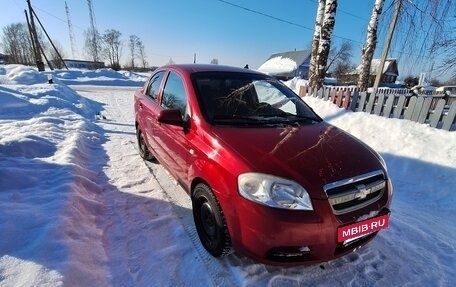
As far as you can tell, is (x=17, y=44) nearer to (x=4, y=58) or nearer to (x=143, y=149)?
(x=4, y=58)

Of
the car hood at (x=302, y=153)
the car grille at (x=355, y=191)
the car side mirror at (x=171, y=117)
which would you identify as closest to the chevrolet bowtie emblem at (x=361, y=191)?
the car grille at (x=355, y=191)

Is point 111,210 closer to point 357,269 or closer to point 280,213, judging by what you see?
point 280,213

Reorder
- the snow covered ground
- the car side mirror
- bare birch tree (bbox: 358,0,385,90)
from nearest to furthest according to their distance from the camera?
1. the snow covered ground
2. the car side mirror
3. bare birch tree (bbox: 358,0,385,90)

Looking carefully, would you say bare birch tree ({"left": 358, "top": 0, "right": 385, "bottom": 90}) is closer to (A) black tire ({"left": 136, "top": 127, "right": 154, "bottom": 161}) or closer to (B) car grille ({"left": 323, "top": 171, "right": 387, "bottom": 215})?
(A) black tire ({"left": 136, "top": 127, "right": 154, "bottom": 161})

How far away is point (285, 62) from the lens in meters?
43.7

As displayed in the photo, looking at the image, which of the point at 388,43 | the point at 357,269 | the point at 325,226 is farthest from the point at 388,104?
the point at 388,43

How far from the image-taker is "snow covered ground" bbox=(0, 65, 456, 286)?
2.30 m

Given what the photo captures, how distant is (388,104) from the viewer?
21.5 feet

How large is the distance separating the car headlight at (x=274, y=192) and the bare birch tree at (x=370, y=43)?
10.0 metres

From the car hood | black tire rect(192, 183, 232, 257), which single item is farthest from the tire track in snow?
the car hood

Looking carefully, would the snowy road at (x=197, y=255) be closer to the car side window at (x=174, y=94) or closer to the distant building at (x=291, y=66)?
the car side window at (x=174, y=94)

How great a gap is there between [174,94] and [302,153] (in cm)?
187

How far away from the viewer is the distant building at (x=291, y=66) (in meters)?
40.7

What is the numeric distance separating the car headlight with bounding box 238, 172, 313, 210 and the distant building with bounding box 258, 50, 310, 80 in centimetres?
3839
